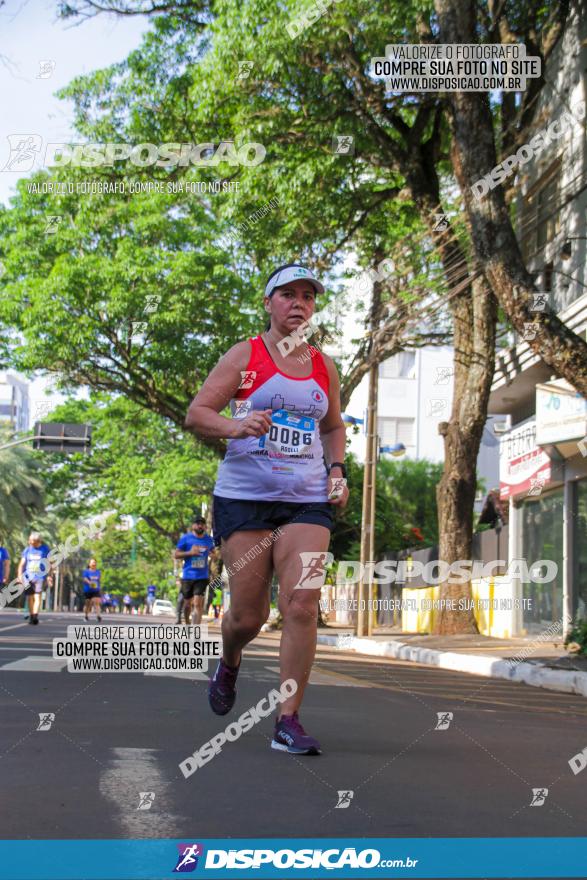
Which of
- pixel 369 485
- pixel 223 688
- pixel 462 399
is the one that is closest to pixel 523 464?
pixel 369 485

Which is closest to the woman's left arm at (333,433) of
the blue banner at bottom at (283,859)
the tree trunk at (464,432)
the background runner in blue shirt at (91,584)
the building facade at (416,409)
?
the blue banner at bottom at (283,859)

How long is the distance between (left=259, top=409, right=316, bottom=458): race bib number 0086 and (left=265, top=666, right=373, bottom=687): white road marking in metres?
4.72

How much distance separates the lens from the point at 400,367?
60812 millimetres

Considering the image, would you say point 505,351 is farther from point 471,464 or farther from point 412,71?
point 412,71

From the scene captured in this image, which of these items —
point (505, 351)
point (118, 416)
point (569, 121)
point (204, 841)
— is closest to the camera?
point (204, 841)

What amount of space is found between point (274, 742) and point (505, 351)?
1764cm

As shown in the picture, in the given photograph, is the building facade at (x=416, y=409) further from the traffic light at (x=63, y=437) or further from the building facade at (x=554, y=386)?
the building facade at (x=554, y=386)

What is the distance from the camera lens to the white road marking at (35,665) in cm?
982

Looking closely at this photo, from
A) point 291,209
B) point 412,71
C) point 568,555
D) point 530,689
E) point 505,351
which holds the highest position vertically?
point 412,71

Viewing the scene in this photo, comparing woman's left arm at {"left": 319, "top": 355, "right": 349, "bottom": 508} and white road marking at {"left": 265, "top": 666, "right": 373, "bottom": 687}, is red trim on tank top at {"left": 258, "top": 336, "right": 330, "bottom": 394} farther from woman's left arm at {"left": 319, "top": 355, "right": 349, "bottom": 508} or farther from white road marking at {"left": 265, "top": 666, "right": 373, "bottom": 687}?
white road marking at {"left": 265, "top": 666, "right": 373, "bottom": 687}

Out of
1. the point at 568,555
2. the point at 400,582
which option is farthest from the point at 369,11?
the point at 400,582

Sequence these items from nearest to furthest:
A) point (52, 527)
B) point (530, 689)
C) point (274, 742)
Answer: point (274, 742)
point (530, 689)
point (52, 527)

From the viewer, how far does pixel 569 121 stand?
61.5 feet

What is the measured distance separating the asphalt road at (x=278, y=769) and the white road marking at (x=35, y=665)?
1.19 metres
